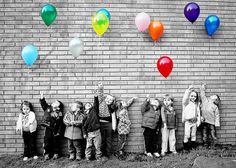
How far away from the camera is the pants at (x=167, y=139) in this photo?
6.14 m

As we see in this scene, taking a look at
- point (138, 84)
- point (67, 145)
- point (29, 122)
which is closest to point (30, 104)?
point (29, 122)

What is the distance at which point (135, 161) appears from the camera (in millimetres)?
5789

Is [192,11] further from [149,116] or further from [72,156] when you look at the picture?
[72,156]

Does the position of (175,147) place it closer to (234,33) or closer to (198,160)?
(198,160)

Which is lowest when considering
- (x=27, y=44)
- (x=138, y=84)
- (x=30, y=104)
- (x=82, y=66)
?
(x=30, y=104)

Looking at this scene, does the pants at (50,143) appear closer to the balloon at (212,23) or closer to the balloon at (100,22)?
the balloon at (100,22)

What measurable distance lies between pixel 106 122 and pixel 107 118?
→ 0.27 ft

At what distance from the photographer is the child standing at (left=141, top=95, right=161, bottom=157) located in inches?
237

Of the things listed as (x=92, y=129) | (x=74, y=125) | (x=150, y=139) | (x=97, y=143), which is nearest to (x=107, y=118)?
(x=92, y=129)

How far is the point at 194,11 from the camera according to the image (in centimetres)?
600

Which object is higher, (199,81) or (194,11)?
(194,11)

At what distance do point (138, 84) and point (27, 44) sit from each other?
243 cm

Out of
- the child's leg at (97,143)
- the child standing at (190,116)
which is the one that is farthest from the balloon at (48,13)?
the child standing at (190,116)

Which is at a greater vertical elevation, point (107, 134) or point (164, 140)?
point (107, 134)
